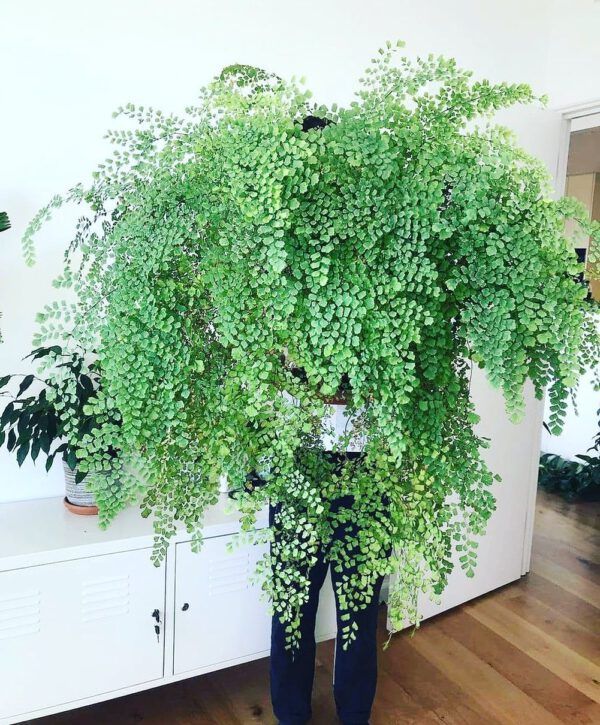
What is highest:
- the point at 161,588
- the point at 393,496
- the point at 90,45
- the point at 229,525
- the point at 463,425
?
the point at 90,45

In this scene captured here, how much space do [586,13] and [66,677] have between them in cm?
302

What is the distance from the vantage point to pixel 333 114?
1.28 m

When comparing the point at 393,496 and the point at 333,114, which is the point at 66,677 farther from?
the point at 333,114

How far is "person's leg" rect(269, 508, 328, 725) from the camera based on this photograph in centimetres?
185

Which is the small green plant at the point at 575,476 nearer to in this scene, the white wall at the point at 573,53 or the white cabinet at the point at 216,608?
the white wall at the point at 573,53

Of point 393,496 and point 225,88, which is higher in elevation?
point 225,88

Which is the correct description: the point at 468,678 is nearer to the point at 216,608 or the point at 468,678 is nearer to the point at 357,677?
the point at 357,677

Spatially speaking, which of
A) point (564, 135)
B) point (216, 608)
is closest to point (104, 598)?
point (216, 608)

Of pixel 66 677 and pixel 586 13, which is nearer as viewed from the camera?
pixel 66 677

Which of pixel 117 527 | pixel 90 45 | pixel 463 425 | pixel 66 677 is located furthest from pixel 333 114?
pixel 66 677

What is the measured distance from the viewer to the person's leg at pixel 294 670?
1853mm

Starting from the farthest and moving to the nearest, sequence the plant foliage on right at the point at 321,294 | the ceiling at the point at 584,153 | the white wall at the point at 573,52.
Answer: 1. the ceiling at the point at 584,153
2. the white wall at the point at 573,52
3. the plant foliage on right at the point at 321,294

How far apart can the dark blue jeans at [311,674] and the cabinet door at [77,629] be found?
35 centimetres

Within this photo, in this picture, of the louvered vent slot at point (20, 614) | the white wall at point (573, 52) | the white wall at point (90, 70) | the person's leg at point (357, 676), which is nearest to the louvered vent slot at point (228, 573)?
the person's leg at point (357, 676)
